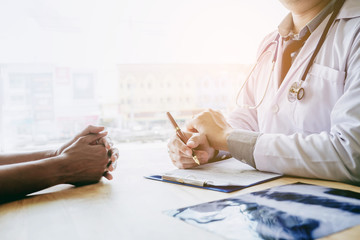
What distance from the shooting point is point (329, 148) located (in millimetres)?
734

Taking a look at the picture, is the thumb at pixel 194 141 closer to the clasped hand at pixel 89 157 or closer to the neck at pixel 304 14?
the clasped hand at pixel 89 157

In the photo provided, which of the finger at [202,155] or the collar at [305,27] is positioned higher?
the collar at [305,27]

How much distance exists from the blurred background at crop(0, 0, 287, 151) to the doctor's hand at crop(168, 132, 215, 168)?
4.28 feet

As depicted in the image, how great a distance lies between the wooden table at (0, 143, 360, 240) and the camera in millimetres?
468

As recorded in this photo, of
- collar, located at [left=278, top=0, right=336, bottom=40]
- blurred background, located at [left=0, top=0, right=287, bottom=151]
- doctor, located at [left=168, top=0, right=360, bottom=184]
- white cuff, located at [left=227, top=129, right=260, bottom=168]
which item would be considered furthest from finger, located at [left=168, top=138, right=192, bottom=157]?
blurred background, located at [left=0, top=0, right=287, bottom=151]

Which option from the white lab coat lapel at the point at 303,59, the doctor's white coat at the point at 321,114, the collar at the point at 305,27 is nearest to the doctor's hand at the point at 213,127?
the doctor's white coat at the point at 321,114

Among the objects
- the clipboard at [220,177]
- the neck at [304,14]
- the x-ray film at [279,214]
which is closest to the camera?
the x-ray film at [279,214]

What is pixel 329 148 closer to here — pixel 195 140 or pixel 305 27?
pixel 195 140

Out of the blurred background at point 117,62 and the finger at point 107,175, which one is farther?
the blurred background at point 117,62

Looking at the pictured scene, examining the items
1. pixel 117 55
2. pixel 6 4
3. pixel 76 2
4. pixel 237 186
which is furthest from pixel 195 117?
pixel 6 4

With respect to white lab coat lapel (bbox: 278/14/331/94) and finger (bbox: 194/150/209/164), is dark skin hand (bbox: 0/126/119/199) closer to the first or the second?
finger (bbox: 194/150/209/164)

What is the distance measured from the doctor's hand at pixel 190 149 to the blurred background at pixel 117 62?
1304 millimetres

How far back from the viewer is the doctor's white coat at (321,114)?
726 mm

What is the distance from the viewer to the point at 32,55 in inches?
80.0
